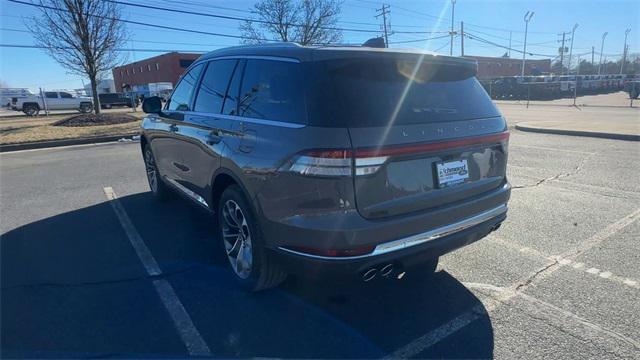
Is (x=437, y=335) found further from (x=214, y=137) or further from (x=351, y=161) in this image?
(x=214, y=137)

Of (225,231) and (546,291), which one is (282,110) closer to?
(225,231)

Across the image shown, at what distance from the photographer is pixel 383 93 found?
8.49ft

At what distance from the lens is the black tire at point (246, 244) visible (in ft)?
9.41

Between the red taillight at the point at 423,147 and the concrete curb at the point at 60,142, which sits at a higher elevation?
the red taillight at the point at 423,147

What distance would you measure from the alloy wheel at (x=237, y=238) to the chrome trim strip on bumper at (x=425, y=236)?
1.92ft

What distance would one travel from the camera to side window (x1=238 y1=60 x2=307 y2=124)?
102 inches

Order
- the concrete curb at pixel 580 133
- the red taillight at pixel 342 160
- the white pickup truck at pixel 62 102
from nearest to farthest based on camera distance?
the red taillight at pixel 342 160, the concrete curb at pixel 580 133, the white pickup truck at pixel 62 102

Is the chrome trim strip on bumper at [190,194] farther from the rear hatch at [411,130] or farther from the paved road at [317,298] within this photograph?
the rear hatch at [411,130]

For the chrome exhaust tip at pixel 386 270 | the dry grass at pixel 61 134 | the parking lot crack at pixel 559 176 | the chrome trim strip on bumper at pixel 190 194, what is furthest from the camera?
the dry grass at pixel 61 134

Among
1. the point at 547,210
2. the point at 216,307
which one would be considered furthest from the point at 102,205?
the point at 547,210

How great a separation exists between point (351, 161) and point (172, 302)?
1.83 m

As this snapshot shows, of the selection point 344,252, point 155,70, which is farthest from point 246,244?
point 155,70

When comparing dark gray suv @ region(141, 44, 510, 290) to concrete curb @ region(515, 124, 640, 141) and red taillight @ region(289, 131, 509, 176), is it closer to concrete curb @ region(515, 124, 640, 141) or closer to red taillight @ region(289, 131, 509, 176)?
red taillight @ region(289, 131, 509, 176)

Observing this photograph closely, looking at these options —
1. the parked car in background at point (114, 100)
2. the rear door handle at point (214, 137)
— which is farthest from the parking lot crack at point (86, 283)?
the parked car in background at point (114, 100)
